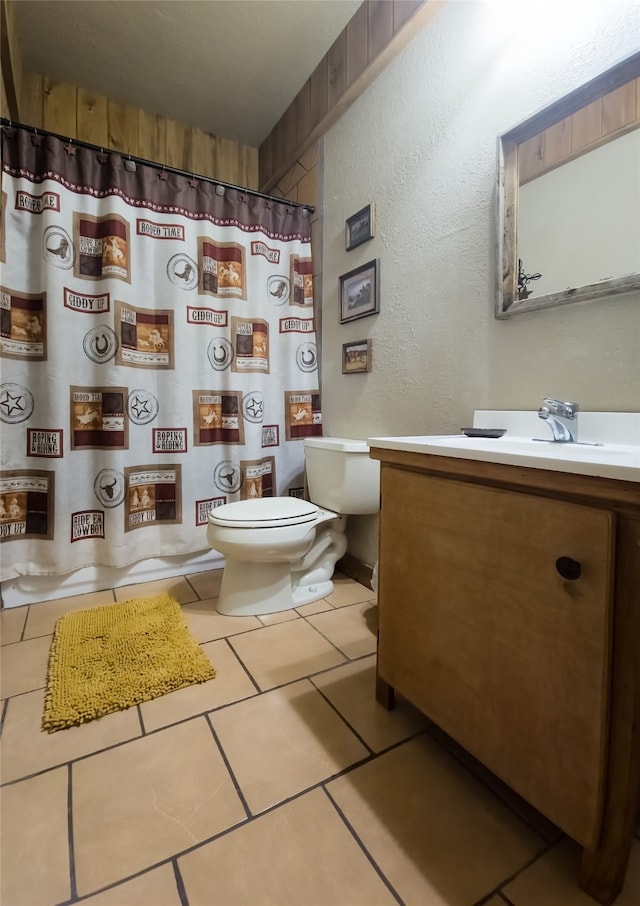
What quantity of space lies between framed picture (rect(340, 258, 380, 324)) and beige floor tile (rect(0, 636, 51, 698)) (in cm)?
165

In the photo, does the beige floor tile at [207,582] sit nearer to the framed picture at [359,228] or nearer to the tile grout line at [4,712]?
the tile grout line at [4,712]

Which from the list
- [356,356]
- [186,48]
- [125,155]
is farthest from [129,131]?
[356,356]

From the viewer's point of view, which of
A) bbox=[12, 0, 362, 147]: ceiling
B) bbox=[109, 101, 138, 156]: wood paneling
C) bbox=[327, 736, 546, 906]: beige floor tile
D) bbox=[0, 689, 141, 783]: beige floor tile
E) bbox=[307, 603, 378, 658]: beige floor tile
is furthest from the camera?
bbox=[109, 101, 138, 156]: wood paneling

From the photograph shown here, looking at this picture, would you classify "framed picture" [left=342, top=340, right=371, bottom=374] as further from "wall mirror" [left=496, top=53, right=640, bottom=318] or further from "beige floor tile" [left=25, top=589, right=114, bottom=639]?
"beige floor tile" [left=25, top=589, right=114, bottom=639]

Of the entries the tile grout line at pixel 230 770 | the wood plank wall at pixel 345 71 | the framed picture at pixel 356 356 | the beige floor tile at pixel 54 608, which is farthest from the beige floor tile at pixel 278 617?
the wood plank wall at pixel 345 71

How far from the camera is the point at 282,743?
3.19ft

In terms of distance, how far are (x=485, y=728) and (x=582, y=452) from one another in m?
0.60

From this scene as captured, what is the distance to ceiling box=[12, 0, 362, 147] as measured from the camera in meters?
1.69

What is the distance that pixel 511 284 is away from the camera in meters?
1.19

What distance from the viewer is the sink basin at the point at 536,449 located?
589mm

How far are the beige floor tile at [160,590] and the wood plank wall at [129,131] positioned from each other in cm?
218

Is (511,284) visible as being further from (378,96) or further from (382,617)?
(378,96)

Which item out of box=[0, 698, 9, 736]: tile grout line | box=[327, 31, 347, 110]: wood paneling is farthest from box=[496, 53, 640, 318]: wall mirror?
box=[0, 698, 9, 736]: tile grout line

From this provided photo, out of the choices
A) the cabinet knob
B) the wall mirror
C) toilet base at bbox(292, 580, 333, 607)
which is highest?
the wall mirror
